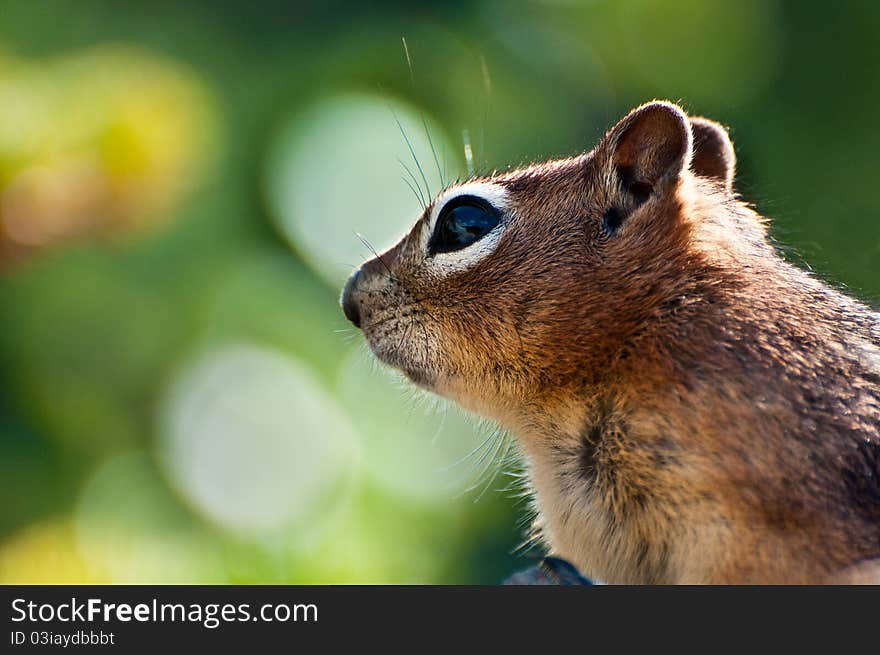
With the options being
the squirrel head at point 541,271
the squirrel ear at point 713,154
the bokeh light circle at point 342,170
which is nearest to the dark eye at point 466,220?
the squirrel head at point 541,271

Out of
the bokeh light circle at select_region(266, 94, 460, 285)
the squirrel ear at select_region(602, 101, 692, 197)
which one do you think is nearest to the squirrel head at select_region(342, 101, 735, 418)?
the squirrel ear at select_region(602, 101, 692, 197)

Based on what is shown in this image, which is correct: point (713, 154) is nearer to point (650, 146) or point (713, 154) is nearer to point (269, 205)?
point (650, 146)

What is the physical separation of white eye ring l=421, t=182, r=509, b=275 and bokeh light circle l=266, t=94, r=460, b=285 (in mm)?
1126

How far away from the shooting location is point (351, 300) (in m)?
1.82

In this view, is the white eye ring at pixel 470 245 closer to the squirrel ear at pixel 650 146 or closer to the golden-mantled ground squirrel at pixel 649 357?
the golden-mantled ground squirrel at pixel 649 357

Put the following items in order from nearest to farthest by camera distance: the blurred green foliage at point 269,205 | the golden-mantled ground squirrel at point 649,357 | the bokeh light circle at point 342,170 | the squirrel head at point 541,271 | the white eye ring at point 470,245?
the golden-mantled ground squirrel at point 649,357, the squirrel head at point 541,271, the white eye ring at point 470,245, the blurred green foliage at point 269,205, the bokeh light circle at point 342,170

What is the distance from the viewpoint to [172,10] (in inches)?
139

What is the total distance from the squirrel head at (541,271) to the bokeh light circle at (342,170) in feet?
3.73

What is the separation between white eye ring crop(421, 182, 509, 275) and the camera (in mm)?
1684

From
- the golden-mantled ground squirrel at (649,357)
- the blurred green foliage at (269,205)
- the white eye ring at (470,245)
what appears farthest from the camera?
the blurred green foliage at (269,205)

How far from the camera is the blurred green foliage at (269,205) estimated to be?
2252 mm

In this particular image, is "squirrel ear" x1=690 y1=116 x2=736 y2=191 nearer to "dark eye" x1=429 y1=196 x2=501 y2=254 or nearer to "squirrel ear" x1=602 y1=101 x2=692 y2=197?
"squirrel ear" x1=602 y1=101 x2=692 y2=197

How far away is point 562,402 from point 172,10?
2.53 metres

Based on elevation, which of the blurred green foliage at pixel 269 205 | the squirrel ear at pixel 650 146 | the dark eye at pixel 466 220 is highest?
the blurred green foliage at pixel 269 205
